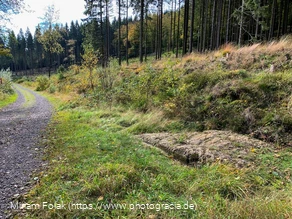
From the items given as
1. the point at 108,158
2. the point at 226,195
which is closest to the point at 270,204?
the point at 226,195

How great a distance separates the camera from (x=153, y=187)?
2598 mm

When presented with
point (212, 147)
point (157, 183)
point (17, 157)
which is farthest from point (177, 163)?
point (17, 157)

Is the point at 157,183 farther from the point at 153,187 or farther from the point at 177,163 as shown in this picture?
the point at 177,163

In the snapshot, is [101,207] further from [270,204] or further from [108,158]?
[270,204]

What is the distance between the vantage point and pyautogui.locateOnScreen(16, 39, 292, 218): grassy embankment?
222 cm

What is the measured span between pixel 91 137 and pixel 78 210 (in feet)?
9.04

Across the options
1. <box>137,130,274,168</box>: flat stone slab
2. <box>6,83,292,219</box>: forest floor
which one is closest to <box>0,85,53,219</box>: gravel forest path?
<box>6,83,292,219</box>: forest floor

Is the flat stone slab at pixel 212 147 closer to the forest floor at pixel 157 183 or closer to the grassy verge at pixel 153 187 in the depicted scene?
the forest floor at pixel 157 183

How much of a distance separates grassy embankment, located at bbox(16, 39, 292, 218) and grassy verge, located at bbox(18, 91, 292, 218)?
13 mm

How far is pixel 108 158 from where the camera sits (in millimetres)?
3508

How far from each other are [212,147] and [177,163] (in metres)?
0.82

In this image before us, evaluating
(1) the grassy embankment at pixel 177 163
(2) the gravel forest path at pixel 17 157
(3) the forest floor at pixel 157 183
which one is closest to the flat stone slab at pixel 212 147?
(3) the forest floor at pixel 157 183

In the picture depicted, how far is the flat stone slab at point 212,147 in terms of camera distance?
335 centimetres

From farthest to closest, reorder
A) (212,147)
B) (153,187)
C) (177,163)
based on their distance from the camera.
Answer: (212,147), (177,163), (153,187)
